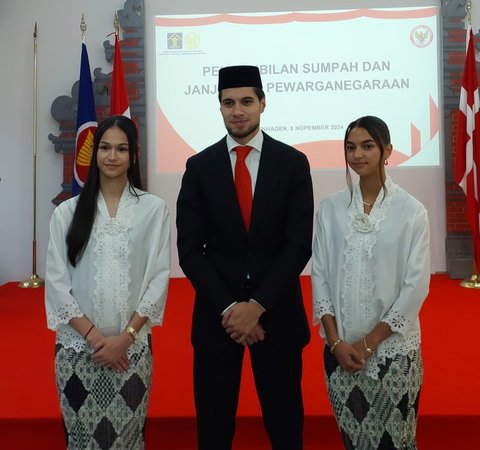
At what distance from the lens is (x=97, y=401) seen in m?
1.82

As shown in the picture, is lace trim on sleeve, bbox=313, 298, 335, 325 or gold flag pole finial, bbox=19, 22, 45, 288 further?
gold flag pole finial, bbox=19, 22, 45, 288

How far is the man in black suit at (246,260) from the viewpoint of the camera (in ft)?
6.07

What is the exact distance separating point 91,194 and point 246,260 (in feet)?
1.64

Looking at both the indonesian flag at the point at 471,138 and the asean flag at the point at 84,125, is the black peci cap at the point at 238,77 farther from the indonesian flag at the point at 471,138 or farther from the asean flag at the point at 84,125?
the indonesian flag at the point at 471,138

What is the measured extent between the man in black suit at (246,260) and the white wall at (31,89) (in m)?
4.17

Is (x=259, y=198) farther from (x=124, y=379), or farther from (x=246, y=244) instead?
(x=124, y=379)

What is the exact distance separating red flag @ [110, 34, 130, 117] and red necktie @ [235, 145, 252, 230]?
3.58 metres

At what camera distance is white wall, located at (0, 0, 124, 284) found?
226 inches

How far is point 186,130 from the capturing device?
560 cm

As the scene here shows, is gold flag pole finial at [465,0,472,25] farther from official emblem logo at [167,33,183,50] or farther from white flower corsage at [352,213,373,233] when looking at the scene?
white flower corsage at [352,213,373,233]

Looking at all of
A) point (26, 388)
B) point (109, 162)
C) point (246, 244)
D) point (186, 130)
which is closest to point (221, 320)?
point (246, 244)

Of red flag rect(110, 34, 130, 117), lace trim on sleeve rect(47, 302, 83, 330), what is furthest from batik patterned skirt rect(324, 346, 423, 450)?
red flag rect(110, 34, 130, 117)

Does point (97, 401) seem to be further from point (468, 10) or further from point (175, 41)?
point (468, 10)

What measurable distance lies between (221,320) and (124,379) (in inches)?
12.8
